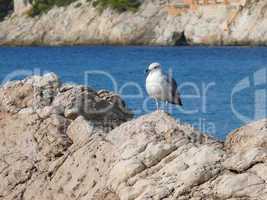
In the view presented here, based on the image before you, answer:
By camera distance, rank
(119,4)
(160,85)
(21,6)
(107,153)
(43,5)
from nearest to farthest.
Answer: (107,153), (160,85), (119,4), (43,5), (21,6)

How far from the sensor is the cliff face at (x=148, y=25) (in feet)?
257

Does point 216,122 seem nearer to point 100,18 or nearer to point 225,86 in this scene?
point 225,86

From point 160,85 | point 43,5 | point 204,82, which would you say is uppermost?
point 160,85

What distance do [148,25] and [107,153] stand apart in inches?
3022

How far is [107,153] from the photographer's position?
11109mm

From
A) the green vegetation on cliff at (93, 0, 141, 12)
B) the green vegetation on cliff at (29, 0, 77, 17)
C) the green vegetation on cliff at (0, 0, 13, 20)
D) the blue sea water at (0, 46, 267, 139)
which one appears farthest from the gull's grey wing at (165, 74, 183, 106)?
the green vegetation on cliff at (0, 0, 13, 20)

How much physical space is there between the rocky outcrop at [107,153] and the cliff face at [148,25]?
64.5m

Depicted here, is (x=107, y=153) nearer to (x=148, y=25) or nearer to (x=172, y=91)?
→ (x=172, y=91)

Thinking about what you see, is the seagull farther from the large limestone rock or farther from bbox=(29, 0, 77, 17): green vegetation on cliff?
the large limestone rock

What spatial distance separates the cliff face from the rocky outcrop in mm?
64507

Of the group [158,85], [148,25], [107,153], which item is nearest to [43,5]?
[148,25]

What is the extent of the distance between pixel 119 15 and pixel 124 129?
80.5m

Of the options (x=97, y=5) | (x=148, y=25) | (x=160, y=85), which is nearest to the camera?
(x=160, y=85)

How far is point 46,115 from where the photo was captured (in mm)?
12461
